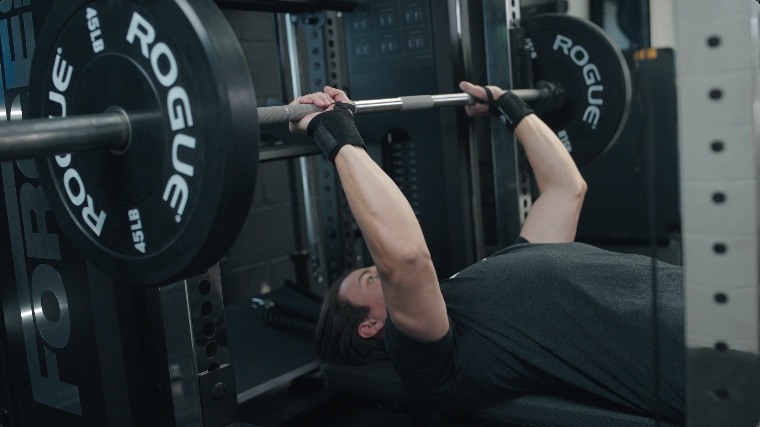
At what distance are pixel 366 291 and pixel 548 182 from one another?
25.3 inches

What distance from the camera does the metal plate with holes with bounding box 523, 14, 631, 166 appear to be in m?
2.22

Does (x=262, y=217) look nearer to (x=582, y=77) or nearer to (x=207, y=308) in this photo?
(x=582, y=77)

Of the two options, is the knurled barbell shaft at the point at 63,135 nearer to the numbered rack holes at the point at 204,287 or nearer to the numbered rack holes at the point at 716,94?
the numbered rack holes at the point at 204,287

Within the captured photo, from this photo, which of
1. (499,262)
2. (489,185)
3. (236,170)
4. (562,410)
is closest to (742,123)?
(236,170)

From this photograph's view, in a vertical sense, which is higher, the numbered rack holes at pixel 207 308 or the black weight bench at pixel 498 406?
the numbered rack holes at pixel 207 308

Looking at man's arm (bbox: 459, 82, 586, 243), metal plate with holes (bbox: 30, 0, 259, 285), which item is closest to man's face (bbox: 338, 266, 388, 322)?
man's arm (bbox: 459, 82, 586, 243)

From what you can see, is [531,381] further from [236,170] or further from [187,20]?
[187,20]

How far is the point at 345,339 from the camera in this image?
183 centimetres

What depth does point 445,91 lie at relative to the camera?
213cm

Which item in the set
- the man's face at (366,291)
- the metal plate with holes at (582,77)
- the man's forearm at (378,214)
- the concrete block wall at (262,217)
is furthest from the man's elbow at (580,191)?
the concrete block wall at (262,217)

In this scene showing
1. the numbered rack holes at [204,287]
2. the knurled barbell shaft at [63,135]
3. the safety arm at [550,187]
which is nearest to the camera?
the knurled barbell shaft at [63,135]

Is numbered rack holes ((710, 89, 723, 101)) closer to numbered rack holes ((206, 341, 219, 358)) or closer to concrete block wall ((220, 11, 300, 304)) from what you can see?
numbered rack holes ((206, 341, 219, 358))

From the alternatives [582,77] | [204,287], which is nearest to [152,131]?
[204,287]

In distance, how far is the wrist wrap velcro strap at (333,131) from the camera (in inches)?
57.8
